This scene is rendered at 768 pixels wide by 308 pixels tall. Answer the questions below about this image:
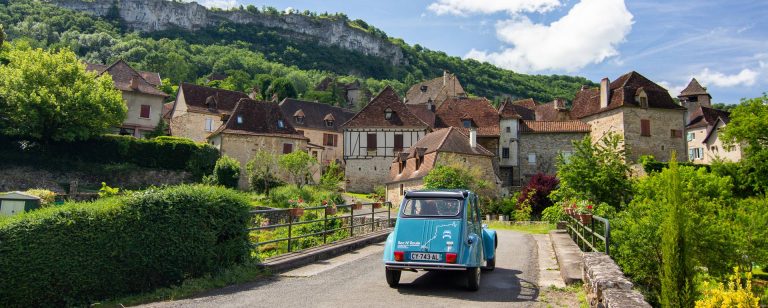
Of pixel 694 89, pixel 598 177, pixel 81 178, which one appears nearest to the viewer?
pixel 598 177

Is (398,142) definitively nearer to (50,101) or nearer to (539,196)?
(539,196)

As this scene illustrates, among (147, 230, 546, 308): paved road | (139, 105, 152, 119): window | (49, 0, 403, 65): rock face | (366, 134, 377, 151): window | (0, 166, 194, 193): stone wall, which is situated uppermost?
(49, 0, 403, 65): rock face

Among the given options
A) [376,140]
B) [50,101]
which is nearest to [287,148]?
[376,140]

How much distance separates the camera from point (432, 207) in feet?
33.4

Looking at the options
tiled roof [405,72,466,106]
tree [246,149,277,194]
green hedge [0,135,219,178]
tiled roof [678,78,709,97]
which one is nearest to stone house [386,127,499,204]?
tree [246,149,277,194]

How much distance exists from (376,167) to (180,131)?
1859 cm

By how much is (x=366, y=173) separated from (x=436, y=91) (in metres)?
28.6

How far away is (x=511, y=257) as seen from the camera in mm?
14516

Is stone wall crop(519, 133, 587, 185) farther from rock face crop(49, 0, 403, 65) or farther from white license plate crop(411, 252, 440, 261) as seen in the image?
rock face crop(49, 0, 403, 65)

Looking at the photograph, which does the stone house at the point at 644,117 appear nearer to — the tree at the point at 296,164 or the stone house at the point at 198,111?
the tree at the point at 296,164

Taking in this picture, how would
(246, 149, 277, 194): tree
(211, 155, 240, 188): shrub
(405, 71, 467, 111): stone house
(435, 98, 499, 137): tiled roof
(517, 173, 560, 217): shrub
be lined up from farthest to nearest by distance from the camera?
(405, 71, 467, 111): stone house, (435, 98, 499, 137): tiled roof, (246, 149, 277, 194): tree, (211, 155, 240, 188): shrub, (517, 173, 560, 217): shrub

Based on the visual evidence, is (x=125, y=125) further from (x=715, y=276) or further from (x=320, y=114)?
(x=715, y=276)

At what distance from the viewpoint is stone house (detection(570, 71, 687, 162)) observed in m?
45.6

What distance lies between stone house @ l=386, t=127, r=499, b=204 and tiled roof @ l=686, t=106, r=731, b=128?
3507cm
